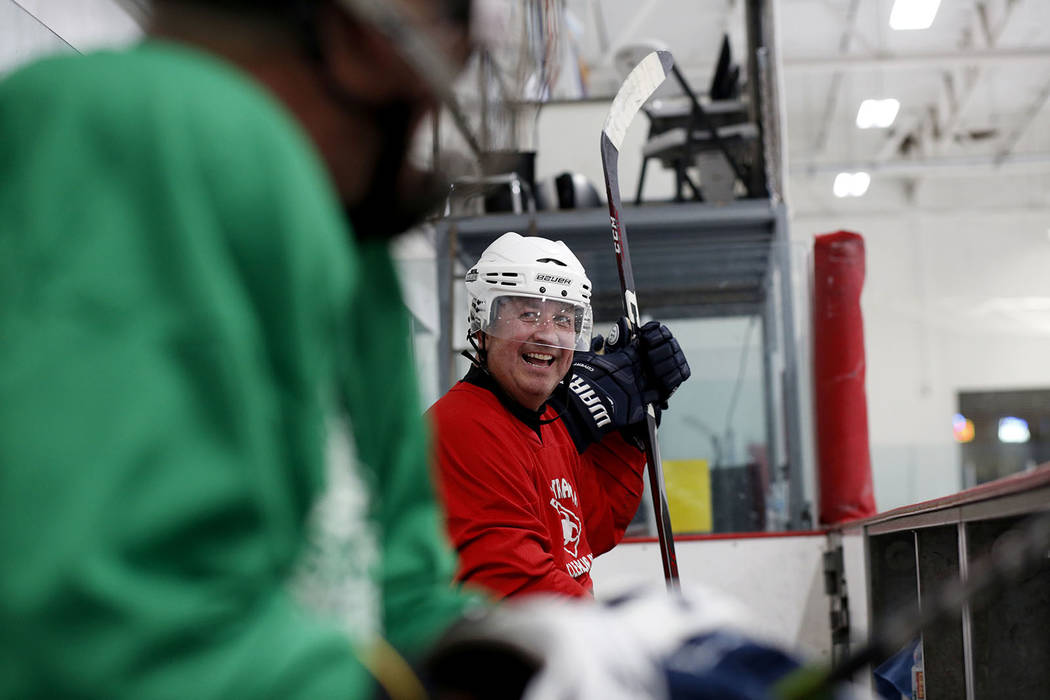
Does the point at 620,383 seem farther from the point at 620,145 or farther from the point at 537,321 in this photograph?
the point at 620,145

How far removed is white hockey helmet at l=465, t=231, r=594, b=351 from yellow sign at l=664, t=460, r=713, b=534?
189 centimetres

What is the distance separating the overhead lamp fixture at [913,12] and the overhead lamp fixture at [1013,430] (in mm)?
5335

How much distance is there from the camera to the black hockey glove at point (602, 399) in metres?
2.35

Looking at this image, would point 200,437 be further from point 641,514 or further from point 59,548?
point 641,514

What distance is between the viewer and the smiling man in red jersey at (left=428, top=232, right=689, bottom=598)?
1.85 m

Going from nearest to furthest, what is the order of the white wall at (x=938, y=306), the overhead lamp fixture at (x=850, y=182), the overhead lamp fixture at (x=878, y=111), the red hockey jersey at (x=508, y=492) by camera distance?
the red hockey jersey at (x=508, y=492) < the overhead lamp fixture at (x=878, y=111) < the overhead lamp fixture at (x=850, y=182) < the white wall at (x=938, y=306)

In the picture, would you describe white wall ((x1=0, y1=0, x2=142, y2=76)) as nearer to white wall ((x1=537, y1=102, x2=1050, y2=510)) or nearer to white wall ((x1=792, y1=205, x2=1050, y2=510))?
white wall ((x1=537, y1=102, x2=1050, y2=510))

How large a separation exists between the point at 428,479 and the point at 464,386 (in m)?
1.36

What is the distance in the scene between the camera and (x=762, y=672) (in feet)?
1.77

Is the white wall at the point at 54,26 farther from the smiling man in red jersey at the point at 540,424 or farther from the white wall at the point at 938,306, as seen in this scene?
the white wall at the point at 938,306

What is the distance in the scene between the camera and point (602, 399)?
2344 mm

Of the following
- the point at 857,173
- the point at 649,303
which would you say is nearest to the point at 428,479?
the point at 649,303

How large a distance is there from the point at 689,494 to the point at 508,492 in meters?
2.32

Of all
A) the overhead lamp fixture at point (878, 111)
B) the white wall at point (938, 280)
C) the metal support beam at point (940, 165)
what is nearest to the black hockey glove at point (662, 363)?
the overhead lamp fixture at point (878, 111)
